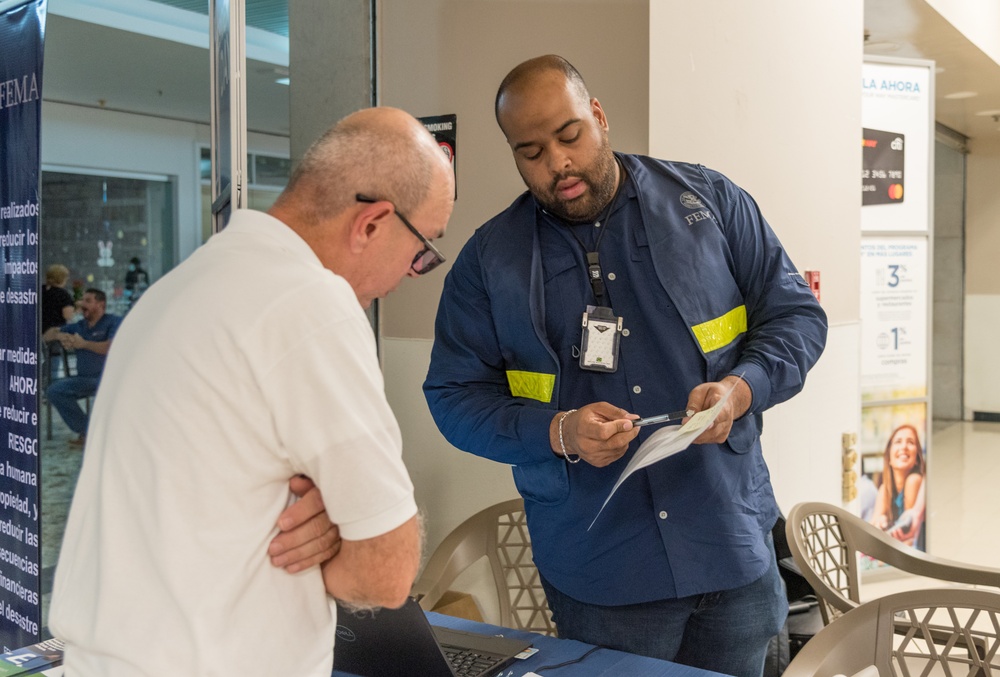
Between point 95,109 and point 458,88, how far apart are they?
8.56m

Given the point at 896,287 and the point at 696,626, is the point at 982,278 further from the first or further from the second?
the point at 696,626

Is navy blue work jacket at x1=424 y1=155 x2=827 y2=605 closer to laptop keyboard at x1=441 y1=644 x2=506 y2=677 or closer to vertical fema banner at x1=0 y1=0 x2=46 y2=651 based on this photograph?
laptop keyboard at x1=441 y1=644 x2=506 y2=677

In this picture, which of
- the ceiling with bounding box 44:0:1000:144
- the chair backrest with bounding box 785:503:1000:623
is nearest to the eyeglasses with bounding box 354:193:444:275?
the chair backrest with bounding box 785:503:1000:623

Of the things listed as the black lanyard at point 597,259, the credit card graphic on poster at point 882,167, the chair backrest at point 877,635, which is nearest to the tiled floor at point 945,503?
the credit card graphic on poster at point 882,167

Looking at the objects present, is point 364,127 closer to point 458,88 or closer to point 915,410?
point 458,88

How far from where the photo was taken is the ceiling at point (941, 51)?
576 cm

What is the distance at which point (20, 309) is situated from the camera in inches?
123

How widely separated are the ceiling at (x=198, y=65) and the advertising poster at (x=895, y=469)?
241 centimetres

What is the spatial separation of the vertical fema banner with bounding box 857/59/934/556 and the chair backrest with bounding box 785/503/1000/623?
86.7 inches

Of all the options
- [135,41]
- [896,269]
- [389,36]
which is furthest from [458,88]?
[135,41]

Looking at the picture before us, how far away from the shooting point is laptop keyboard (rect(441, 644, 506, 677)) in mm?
1602

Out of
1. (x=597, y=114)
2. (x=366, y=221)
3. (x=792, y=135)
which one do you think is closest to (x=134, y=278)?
(x=792, y=135)

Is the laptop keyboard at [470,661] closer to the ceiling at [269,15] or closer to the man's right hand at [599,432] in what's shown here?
the man's right hand at [599,432]

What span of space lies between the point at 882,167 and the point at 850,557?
2.78 metres
